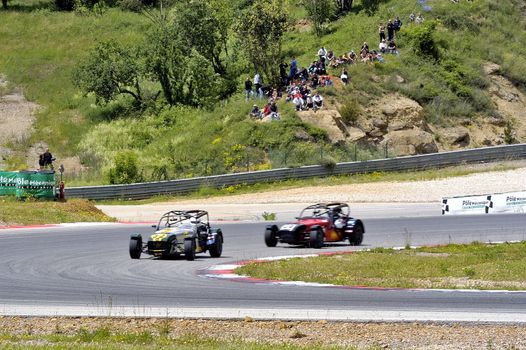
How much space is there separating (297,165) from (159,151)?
29.6ft

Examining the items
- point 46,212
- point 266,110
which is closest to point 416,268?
point 46,212

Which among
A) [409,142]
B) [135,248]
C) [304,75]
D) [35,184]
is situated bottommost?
[135,248]

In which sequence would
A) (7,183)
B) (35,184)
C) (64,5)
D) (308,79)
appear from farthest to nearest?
(64,5) → (308,79) → (7,183) → (35,184)

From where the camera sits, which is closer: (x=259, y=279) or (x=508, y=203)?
(x=259, y=279)

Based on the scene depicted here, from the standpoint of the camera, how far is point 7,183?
40844mm

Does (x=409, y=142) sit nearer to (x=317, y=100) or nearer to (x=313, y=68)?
(x=317, y=100)

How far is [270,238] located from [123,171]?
22.3 metres

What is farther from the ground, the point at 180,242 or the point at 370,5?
the point at 370,5

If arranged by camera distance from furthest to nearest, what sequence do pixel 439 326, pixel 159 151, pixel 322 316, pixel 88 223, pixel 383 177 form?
pixel 159 151 < pixel 383 177 < pixel 88 223 < pixel 322 316 < pixel 439 326

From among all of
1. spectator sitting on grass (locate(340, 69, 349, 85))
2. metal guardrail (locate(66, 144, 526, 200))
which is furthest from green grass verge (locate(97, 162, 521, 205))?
spectator sitting on grass (locate(340, 69, 349, 85))

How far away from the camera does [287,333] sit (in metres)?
13.9

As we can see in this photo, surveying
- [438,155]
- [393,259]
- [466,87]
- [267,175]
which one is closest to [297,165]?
[267,175]

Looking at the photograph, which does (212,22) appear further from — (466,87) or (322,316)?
(322,316)

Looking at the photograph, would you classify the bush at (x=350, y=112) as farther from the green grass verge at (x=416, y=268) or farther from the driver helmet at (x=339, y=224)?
the green grass verge at (x=416, y=268)
